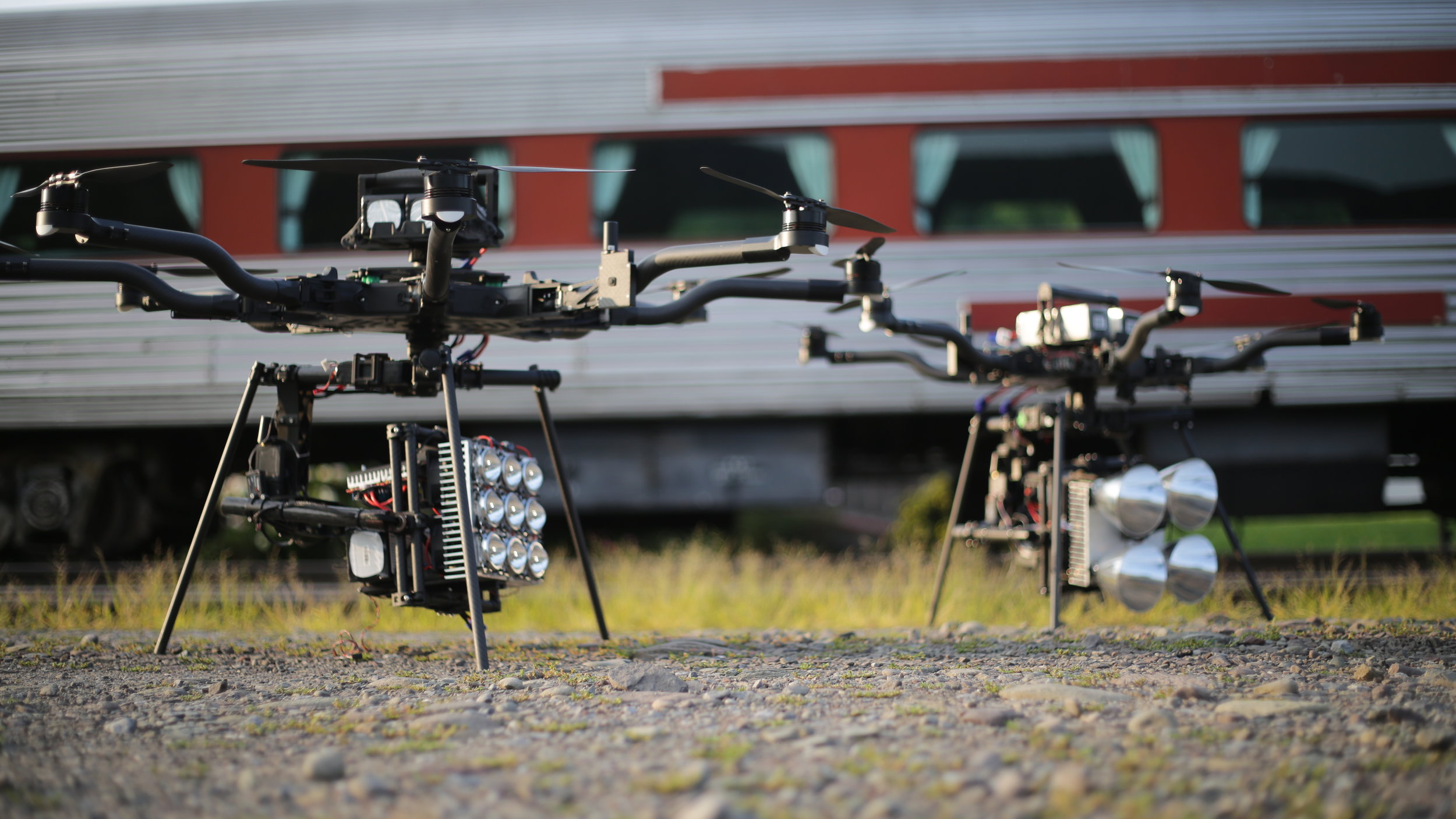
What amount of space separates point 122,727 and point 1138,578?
135 inches

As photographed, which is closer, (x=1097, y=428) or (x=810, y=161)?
(x=1097, y=428)

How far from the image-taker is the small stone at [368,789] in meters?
1.98

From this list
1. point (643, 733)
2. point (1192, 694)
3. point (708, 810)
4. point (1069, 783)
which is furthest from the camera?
point (1192, 694)

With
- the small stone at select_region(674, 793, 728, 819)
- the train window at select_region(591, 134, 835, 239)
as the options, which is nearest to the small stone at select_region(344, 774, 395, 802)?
the small stone at select_region(674, 793, 728, 819)

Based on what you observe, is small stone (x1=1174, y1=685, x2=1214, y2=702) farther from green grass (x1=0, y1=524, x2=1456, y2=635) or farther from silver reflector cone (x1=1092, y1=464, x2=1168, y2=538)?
green grass (x1=0, y1=524, x2=1456, y2=635)

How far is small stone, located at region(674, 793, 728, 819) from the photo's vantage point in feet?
5.72

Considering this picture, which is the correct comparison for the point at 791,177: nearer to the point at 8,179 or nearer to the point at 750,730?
the point at 750,730

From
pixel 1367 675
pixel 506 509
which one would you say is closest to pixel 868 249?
pixel 506 509

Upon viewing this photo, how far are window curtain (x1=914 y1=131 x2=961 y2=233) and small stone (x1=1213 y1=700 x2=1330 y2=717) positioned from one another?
182 inches

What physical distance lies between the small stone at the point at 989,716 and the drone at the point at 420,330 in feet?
4.58

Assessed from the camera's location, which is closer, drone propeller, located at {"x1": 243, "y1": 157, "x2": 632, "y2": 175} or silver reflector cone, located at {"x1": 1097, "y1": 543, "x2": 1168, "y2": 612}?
drone propeller, located at {"x1": 243, "y1": 157, "x2": 632, "y2": 175}

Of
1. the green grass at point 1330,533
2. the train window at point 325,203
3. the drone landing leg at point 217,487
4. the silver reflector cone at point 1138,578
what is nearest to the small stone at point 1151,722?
the silver reflector cone at point 1138,578

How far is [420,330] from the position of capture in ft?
12.4

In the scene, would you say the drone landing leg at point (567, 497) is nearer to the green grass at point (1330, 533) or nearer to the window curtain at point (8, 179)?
the green grass at point (1330, 533)
